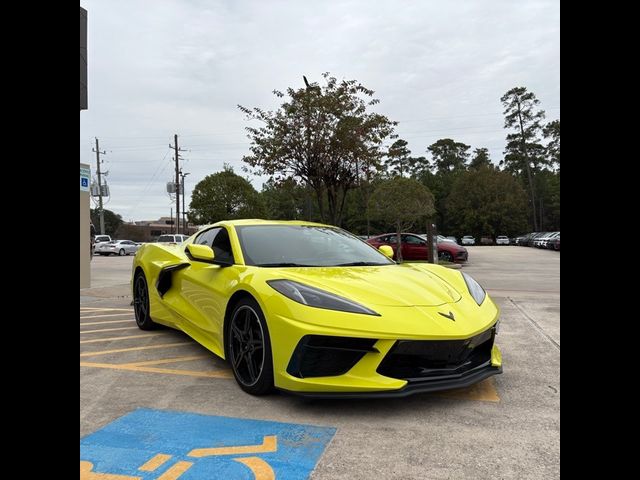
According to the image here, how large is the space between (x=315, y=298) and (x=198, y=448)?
1057 mm

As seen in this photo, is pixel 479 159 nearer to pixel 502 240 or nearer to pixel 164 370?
pixel 502 240

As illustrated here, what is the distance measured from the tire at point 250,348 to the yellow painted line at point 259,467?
78 cm

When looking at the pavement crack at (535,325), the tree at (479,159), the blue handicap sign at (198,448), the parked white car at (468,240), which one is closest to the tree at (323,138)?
the pavement crack at (535,325)

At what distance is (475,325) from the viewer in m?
3.06

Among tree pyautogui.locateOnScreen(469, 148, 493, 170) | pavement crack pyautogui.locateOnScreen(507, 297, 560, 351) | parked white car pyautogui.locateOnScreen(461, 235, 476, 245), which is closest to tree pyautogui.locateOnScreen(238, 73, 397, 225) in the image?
pavement crack pyautogui.locateOnScreen(507, 297, 560, 351)

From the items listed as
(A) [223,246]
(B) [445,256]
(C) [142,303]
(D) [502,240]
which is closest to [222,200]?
(B) [445,256]

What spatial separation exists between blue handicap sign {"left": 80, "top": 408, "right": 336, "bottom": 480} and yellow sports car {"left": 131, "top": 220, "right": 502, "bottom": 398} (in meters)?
0.35

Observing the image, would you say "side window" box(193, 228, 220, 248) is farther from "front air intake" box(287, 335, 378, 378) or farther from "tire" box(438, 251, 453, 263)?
"tire" box(438, 251, 453, 263)

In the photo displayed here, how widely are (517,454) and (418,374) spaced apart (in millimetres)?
677

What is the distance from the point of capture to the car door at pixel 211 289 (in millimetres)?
3617

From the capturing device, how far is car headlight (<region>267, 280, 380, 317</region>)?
2854 millimetres
